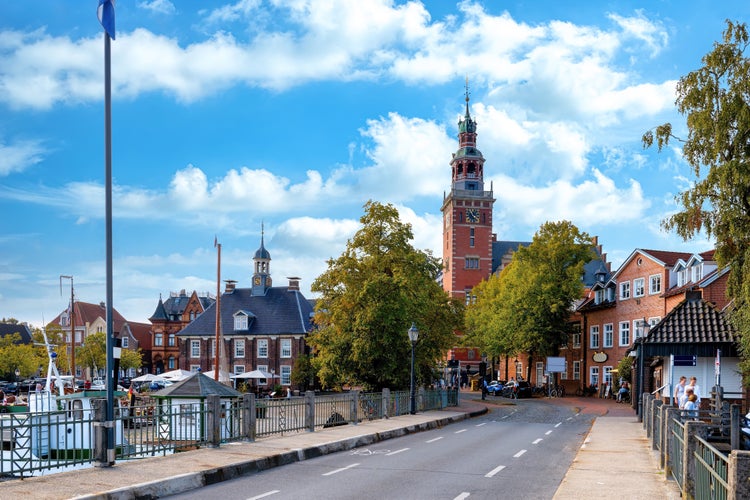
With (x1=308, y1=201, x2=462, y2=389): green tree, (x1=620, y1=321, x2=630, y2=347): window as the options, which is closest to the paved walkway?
(x1=308, y1=201, x2=462, y2=389): green tree

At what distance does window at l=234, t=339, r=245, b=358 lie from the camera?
82812mm

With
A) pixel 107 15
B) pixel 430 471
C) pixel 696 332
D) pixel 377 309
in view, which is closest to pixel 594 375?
pixel 696 332

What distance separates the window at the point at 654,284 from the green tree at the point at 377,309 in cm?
1748

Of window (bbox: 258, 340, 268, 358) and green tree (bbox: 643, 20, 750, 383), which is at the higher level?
green tree (bbox: 643, 20, 750, 383)

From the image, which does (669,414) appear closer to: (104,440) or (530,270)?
(104,440)

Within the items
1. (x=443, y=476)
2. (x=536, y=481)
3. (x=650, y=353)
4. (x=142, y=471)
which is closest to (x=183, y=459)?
(x=142, y=471)

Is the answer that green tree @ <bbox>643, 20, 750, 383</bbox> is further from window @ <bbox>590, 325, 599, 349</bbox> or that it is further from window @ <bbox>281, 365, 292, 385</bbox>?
window @ <bbox>281, 365, 292, 385</bbox>

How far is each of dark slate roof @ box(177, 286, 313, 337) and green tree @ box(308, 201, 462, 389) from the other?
39.4 metres

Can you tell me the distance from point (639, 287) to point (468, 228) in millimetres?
50057

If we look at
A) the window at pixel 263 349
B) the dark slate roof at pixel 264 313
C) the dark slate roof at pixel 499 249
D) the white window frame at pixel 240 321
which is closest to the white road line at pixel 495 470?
the dark slate roof at pixel 264 313

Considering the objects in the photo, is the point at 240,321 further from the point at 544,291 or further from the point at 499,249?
the point at 499,249

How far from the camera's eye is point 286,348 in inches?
3204

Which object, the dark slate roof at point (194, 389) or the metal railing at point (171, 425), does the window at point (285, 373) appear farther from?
the dark slate roof at point (194, 389)

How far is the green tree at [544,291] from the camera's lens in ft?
205
